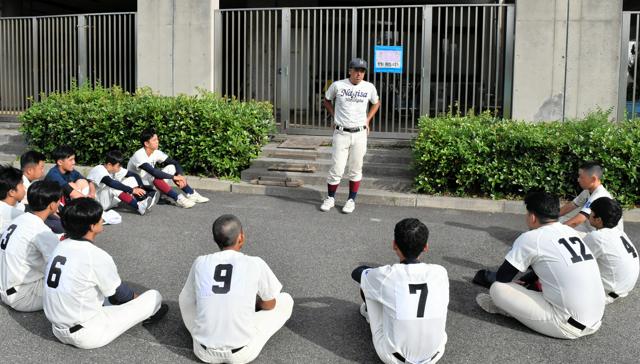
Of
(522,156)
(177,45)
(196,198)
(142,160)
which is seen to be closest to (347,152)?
(196,198)

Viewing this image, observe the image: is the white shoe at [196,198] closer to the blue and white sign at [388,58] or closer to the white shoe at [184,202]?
the white shoe at [184,202]

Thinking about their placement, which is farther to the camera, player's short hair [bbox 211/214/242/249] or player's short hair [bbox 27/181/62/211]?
player's short hair [bbox 27/181/62/211]

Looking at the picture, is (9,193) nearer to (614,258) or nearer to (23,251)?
(23,251)

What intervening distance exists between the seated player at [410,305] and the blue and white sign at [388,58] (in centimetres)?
827

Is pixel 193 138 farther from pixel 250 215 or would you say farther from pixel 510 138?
pixel 510 138

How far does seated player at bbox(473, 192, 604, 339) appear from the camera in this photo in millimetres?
4512

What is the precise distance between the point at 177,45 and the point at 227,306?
9.78m

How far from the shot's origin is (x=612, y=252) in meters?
5.16

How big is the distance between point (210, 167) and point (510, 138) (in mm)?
4710

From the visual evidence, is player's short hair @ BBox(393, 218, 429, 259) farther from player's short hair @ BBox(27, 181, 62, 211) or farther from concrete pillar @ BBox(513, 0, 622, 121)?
concrete pillar @ BBox(513, 0, 622, 121)

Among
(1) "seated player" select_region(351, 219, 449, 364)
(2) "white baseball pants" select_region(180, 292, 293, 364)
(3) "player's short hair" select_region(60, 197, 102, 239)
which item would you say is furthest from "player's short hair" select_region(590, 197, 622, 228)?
(3) "player's short hair" select_region(60, 197, 102, 239)

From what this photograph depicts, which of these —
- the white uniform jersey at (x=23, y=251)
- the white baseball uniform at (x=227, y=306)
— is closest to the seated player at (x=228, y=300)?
the white baseball uniform at (x=227, y=306)

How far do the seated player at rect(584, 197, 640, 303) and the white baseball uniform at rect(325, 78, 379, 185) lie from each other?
12.6 ft

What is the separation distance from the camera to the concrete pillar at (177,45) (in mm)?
12789
